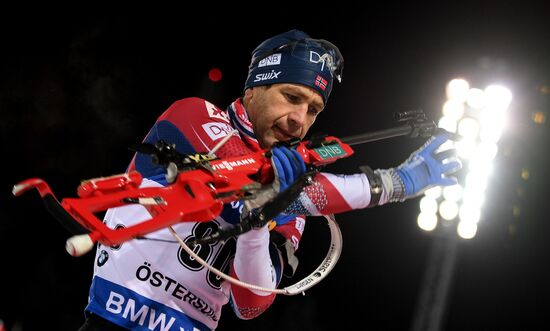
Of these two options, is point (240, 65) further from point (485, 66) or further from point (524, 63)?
Result: point (524, 63)

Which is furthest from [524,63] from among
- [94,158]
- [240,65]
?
[94,158]

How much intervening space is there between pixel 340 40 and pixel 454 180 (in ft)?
16.2

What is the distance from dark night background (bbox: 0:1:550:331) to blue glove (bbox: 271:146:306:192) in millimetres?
2780

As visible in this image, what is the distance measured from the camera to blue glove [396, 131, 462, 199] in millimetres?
→ 2602

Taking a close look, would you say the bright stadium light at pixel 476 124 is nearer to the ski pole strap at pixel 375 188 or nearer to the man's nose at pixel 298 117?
the man's nose at pixel 298 117

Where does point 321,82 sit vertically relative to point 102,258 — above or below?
above

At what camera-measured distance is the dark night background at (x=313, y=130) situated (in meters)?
5.75

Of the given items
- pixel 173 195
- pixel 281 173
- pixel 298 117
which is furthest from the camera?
pixel 298 117

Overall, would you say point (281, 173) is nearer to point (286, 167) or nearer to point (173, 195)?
point (286, 167)

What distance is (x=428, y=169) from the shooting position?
104 inches

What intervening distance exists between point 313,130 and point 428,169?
4662 millimetres

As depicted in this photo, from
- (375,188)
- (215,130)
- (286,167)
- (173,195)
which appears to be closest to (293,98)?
(215,130)

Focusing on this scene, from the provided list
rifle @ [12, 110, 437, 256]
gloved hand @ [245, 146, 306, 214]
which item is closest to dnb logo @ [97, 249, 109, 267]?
rifle @ [12, 110, 437, 256]

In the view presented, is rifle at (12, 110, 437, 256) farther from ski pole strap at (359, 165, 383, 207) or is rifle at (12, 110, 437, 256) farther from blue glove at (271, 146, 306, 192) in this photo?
ski pole strap at (359, 165, 383, 207)
